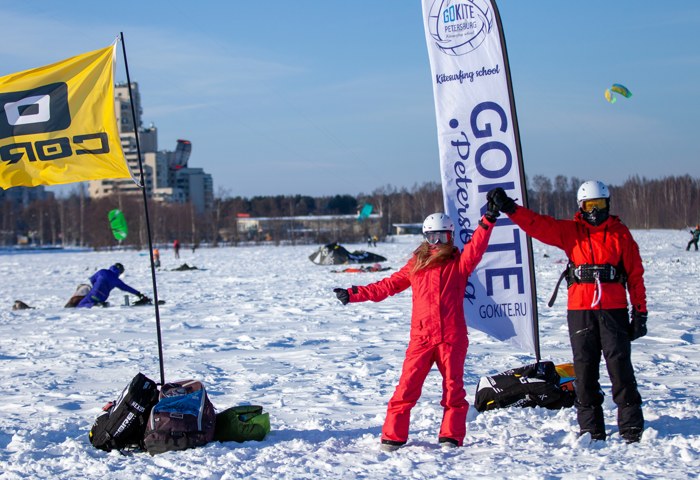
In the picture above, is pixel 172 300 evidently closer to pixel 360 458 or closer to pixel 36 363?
pixel 36 363

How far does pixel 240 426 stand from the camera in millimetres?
4895

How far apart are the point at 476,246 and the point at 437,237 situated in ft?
0.96

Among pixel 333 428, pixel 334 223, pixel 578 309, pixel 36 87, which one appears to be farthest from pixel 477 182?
pixel 334 223

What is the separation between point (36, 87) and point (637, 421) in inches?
193

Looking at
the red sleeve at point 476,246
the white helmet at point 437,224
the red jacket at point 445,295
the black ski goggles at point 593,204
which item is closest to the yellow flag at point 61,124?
the white helmet at point 437,224

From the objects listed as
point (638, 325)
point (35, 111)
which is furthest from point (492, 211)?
point (35, 111)

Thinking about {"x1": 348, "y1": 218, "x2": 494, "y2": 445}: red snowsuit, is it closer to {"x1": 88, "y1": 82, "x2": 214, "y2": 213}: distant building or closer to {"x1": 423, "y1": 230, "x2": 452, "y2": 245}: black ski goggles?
{"x1": 423, "y1": 230, "x2": 452, "y2": 245}: black ski goggles

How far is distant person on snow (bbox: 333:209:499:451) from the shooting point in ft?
15.3

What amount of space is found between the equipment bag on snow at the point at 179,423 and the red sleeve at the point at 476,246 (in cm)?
185

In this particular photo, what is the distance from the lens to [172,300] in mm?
16016

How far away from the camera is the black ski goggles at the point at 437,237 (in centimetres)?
489

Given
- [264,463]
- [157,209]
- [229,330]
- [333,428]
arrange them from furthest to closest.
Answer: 1. [157,209]
2. [229,330]
3. [333,428]
4. [264,463]

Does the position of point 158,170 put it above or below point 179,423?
above

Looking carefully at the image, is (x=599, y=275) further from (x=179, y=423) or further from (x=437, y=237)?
(x=179, y=423)
